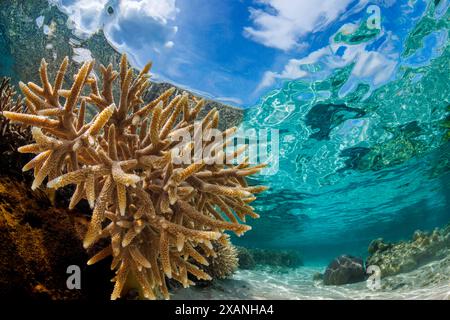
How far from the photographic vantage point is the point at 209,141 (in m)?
3.58

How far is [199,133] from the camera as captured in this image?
11.3 ft

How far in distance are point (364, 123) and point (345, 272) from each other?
685 cm

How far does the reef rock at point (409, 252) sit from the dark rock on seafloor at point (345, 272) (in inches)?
29.0

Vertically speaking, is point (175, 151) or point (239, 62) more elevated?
point (239, 62)

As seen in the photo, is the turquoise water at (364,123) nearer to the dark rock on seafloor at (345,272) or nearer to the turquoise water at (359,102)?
the turquoise water at (359,102)

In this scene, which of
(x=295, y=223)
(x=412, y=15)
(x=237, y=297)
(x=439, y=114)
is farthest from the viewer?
(x=295, y=223)

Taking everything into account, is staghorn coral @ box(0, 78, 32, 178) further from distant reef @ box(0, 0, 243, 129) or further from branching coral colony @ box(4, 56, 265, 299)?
distant reef @ box(0, 0, 243, 129)

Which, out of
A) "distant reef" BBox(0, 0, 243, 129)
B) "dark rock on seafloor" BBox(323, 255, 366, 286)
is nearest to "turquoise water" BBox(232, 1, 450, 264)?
"distant reef" BBox(0, 0, 243, 129)

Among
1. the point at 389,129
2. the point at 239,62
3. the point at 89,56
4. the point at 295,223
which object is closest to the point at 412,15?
the point at 239,62

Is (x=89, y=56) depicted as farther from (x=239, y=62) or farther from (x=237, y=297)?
(x=237, y=297)

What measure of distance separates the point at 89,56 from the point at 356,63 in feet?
29.4

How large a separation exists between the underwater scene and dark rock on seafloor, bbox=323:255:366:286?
0.16 ft

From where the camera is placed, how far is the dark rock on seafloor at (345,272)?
10.4 metres

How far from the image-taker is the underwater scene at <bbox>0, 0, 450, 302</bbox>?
2.82 metres
